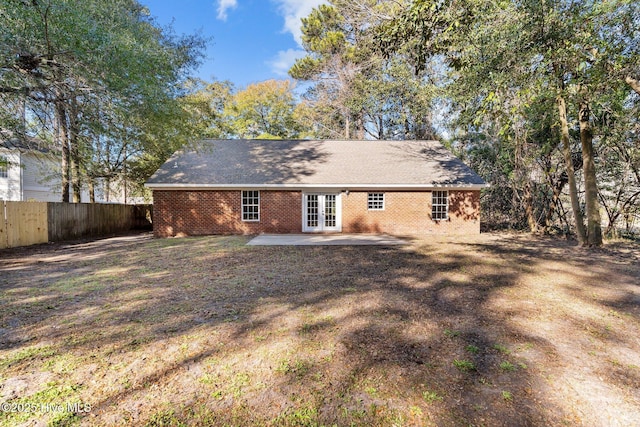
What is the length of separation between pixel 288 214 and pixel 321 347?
1013cm

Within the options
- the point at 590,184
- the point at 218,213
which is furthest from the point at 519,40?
the point at 218,213

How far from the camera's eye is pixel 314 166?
14.3m

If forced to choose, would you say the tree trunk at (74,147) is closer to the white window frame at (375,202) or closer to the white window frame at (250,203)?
the white window frame at (250,203)

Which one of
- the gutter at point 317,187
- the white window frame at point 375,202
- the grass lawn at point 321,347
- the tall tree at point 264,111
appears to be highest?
the tall tree at point 264,111

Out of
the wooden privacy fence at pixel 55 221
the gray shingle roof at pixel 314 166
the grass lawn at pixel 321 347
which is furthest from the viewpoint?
the gray shingle roof at pixel 314 166

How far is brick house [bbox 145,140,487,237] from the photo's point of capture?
42.3 ft

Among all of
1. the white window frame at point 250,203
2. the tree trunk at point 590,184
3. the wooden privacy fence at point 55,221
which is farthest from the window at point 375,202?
the wooden privacy fence at point 55,221

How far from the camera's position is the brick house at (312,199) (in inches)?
508

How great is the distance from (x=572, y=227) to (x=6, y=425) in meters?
18.2

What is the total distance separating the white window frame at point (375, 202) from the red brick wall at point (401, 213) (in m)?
0.14

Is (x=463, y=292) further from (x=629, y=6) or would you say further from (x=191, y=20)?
(x=191, y=20)

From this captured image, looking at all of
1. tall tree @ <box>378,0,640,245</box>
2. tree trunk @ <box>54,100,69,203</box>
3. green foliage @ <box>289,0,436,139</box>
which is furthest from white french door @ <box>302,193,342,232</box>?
green foliage @ <box>289,0,436,139</box>

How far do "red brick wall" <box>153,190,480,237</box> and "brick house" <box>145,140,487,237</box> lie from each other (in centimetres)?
4

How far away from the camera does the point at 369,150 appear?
16.0m
